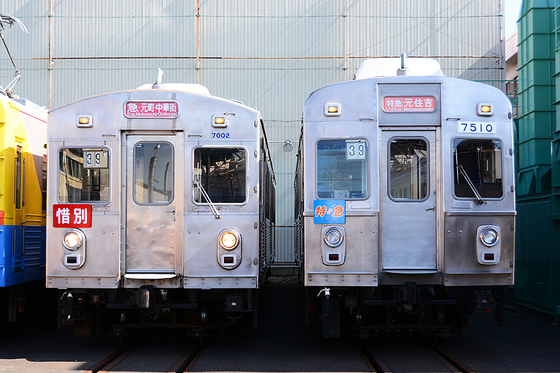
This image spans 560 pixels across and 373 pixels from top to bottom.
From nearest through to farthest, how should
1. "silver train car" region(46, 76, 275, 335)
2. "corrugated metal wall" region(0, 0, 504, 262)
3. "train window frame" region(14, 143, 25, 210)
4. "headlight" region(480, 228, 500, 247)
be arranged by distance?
"headlight" region(480, 228, 500, 247) < "silver train car" region(46, 76, 275, 335) < "train window frame" region(14, 143, 25, 210) < "corrugated metal wall" region(0, 0, 504, 262)

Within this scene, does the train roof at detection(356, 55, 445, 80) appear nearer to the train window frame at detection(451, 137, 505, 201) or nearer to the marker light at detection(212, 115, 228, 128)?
the train window frame at detection(451, 137, 505, 201)

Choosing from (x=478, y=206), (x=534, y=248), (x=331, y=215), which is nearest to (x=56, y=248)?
(x=331, y=215)

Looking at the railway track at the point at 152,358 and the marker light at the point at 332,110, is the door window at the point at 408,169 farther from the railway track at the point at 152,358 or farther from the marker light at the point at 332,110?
the railway track at the point at 152,358

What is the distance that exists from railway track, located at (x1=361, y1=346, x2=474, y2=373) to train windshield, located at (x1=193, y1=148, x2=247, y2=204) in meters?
2.60

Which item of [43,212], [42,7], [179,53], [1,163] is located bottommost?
[43,212]

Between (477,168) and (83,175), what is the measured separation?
4803 millimetres

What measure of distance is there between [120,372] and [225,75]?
35.8 ft

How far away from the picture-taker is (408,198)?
625 centimetres

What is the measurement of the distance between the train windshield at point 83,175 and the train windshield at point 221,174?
1.14 meters

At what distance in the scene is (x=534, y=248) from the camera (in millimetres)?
9812

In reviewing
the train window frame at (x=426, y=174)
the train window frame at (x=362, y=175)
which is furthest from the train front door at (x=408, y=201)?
the train window frame at (x=362, y=175)

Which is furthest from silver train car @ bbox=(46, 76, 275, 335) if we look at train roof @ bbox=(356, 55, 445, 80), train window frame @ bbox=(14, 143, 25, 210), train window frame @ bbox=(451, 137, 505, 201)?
train window frame @ bbox=(451, 137, 505, 201)

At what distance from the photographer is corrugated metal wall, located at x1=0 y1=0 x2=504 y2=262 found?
15.3m

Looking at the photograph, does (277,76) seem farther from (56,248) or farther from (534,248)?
(56,248)
